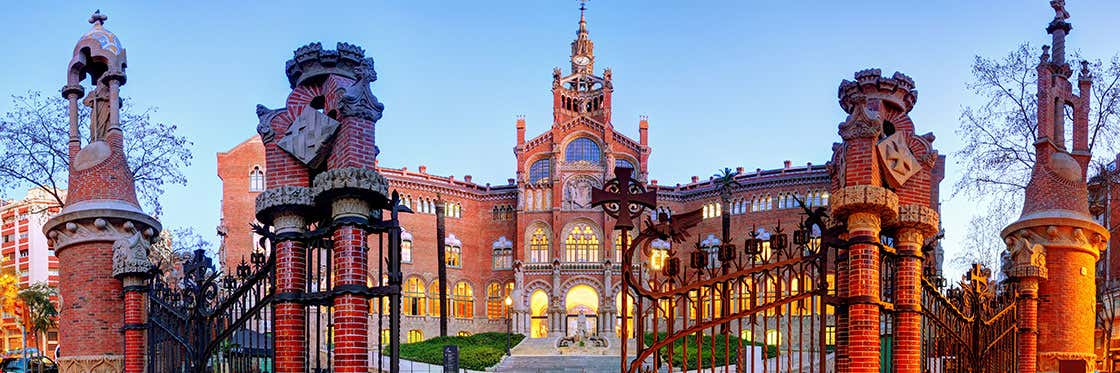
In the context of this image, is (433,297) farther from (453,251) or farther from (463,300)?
(453,251)

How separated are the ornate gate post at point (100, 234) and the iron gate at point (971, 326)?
9481mm

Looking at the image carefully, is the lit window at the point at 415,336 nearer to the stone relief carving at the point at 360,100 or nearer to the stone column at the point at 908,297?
the stone column at the point at 908,297

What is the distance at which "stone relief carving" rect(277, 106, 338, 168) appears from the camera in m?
10.4

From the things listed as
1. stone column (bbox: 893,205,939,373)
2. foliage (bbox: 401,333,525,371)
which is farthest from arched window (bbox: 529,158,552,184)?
stone column (bbox: 893,205,939,373)

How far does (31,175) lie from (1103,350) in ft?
80.9

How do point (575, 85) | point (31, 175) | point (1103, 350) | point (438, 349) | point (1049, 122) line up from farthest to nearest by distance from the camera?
1. point (575, 85)
2. point (438, 349)
3. point (1103, 350)
4. point (31, 175)
5. point (1049, 122)

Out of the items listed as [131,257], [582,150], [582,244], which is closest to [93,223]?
[131,257]

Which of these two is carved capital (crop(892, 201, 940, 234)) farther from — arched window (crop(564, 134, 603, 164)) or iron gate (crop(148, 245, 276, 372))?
arched window (crop(564, 134, 603, 164))

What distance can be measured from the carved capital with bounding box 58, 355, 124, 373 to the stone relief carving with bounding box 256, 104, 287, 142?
5.35m

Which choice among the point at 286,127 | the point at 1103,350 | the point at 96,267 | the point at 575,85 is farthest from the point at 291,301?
the point at 575,85

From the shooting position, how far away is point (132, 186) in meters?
15.8

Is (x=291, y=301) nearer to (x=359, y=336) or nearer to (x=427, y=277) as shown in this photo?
(x=359, y=336)

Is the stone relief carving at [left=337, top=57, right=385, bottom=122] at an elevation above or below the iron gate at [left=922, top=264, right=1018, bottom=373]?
above

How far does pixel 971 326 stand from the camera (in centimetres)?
1380
